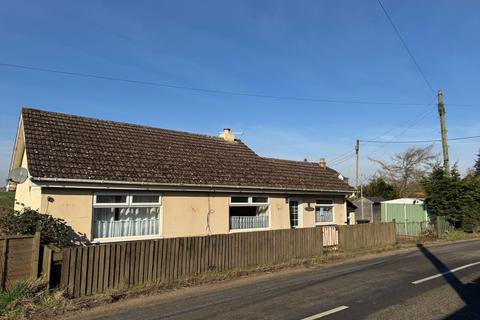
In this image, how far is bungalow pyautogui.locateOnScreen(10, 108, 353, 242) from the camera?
1255cm

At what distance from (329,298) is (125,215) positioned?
7.68 m

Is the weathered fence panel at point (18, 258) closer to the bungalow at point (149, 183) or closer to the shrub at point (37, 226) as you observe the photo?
the shrub at point (37, 226)

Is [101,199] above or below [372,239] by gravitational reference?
above

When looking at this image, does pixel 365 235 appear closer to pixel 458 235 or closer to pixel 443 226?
pixel 458 235

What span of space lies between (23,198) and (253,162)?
10.2 meters

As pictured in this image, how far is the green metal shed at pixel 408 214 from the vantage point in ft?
92.2

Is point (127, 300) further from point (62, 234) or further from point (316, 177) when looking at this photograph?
point (316, 177)

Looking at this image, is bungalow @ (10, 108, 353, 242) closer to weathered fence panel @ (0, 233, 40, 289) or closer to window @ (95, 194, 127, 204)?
window @ (95, 194, 127, 204)

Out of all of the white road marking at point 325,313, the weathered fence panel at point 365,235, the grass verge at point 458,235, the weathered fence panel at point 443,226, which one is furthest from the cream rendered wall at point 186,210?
the weathered fence panel at point 443,226

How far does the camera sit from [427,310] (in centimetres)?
761

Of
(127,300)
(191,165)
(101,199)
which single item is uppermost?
(191,165)

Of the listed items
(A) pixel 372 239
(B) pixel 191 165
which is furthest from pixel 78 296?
(A) pixel 372 239

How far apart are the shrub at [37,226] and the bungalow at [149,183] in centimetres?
94

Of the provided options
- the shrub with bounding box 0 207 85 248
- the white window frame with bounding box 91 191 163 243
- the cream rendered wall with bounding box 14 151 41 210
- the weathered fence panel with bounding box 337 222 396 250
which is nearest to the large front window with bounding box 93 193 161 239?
the white window frame with bounding box 91 191 163 243
